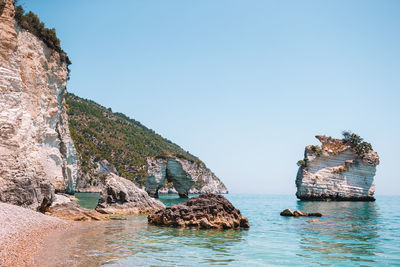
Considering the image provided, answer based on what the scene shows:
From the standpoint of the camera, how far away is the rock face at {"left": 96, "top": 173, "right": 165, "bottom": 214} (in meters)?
25.8

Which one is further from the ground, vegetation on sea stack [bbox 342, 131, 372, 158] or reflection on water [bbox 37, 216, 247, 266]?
vegetation on sea stack [bbox 342, 131, 372, 158]

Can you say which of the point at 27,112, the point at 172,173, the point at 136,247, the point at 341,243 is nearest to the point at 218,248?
the point at 136,247

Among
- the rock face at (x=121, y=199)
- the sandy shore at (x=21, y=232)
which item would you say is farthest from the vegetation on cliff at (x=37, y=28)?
the sandy shore at (x=21, y=232)

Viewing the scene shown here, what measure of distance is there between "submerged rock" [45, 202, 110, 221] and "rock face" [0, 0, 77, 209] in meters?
0.95

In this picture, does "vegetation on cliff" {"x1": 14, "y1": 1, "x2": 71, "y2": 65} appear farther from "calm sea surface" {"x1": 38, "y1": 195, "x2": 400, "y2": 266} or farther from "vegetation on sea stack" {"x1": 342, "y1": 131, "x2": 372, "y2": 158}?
"vegetation on sea stack" {"x1": 342, "y1": 131, "x2": 372, "y2": 158}

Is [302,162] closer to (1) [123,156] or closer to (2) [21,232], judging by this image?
(2) [21,232]

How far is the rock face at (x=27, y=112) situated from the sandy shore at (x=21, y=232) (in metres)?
1.99

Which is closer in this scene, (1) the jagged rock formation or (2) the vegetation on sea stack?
(2) the vegetation on sea stack

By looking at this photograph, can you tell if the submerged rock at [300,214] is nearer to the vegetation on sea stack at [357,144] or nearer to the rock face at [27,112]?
the rock face at [27,112]

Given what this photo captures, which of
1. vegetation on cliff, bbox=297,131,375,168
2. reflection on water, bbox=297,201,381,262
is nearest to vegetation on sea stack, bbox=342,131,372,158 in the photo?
vegetation on cliff, bbox=297,131,375,168

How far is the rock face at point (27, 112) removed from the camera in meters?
15.6

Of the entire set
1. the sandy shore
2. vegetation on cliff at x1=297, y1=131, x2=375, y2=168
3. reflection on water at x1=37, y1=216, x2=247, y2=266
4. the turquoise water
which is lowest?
the turquoise water

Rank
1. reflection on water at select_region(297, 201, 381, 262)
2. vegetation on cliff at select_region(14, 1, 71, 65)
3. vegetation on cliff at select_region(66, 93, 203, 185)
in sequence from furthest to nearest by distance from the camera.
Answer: vegetation on cliff at select_region(66, 93, 203, 185), vegetation on cliff at select_region(14, 1, 71, 65), reflection on water at select_region(297, 201, 381, 262)

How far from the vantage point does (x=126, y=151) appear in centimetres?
9712
